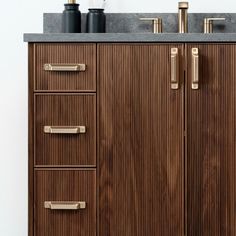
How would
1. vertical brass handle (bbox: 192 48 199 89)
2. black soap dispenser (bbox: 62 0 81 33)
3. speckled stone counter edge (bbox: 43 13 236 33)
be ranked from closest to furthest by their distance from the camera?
1. vertical brass handle (bbox: 192 48 199 89)
2. black soap dispenser (bbox: 62 0 81 33)
3. speckled stone counter edge (bbox: 43 13 236 33)

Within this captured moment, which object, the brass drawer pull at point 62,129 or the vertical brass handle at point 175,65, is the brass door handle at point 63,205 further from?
the vertical brass handle at point 175,65

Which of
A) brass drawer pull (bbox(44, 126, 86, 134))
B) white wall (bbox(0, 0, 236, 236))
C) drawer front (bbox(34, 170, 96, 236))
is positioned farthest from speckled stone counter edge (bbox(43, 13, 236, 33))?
drawer front (bbox(34, 170, 96, 236))

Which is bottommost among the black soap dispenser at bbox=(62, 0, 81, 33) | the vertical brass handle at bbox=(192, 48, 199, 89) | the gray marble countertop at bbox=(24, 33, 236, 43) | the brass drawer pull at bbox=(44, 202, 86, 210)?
the brass drawer pull at bbox=(44, 202, 86, 210)

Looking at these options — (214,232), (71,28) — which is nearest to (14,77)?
(71,28)

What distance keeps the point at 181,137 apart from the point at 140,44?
298 millimetres

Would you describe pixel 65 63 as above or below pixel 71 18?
below

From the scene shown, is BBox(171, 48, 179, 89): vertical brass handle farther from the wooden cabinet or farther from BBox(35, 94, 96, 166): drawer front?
BBox(35, 94, 96, 166): drawer front

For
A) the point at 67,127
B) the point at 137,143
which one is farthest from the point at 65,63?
the point at 137,143

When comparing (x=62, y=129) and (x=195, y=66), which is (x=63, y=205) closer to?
(x=62, y=129)

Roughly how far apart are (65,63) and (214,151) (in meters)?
0.51

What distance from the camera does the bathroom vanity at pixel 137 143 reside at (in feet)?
5.90

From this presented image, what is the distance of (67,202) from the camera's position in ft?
5.90

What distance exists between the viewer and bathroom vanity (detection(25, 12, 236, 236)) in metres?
1.80

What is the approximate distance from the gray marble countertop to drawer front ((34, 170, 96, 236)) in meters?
0.39
